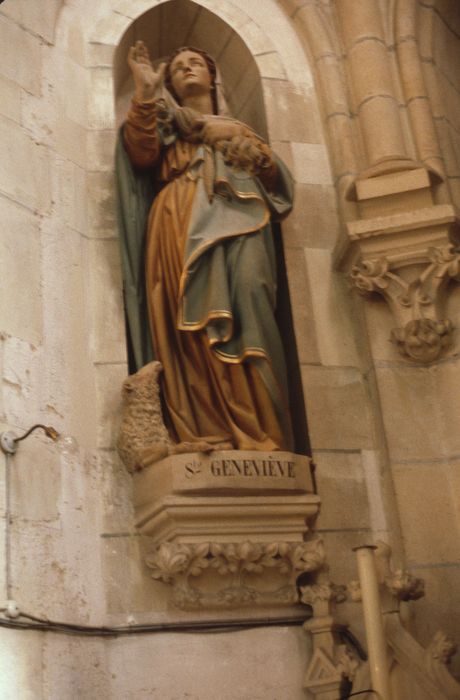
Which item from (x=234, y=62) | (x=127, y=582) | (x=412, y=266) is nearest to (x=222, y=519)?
(x=127, y=582)

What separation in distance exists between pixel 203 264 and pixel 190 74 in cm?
103

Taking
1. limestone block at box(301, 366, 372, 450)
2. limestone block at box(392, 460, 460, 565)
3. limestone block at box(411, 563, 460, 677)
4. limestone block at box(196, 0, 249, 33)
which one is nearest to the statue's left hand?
limestone block at box(196, 0, 249, 33)

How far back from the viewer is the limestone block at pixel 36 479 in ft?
12.2

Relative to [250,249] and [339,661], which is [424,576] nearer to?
[339,661]

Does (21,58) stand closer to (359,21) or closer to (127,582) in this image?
(359,21)

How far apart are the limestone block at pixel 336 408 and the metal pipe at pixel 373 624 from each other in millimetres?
1174

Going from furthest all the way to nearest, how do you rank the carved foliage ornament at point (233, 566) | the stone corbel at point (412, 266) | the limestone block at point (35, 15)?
the limestone block at point (35, 15) → the stone corbel at point (412, 266) → the carved foliage ornament at point (233, 566)

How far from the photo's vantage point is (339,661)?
372cm

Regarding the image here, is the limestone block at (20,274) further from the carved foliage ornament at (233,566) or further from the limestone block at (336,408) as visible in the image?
the limestone block at (336,408)

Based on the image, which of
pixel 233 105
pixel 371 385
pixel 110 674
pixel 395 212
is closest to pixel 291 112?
pixel 233 105

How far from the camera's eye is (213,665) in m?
3.77

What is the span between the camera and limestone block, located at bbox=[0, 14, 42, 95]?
449 centimetres

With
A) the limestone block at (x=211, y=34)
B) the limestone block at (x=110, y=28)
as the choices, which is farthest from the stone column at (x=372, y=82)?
the limestone block at (x=110, y=28)

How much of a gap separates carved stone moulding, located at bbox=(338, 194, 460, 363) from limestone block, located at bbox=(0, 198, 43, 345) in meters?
1.24
